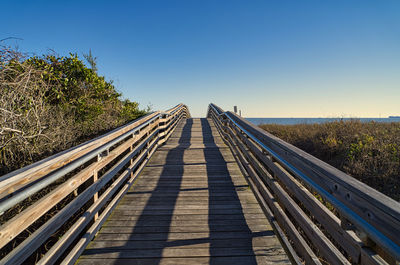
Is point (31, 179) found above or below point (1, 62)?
below

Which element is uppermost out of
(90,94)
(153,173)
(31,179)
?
(90,94)

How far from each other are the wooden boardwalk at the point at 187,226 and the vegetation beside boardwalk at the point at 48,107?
2.27m

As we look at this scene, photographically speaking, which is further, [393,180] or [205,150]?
[205,150]

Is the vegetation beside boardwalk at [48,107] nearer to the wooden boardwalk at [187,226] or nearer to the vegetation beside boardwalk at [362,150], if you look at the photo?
the wooden boardwalk at [187,226]

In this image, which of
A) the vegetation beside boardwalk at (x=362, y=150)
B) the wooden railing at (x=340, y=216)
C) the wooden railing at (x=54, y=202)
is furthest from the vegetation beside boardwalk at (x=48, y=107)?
the vegetation beside boardwalk at (x=362, y=150)

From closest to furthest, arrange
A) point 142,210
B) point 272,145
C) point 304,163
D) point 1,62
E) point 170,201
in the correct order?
point 304,163
point 272,145
point 142,210
point 170,201
point 1,62

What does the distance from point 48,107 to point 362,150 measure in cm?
885

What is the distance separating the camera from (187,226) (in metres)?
2.78

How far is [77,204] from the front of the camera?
2.21 metres

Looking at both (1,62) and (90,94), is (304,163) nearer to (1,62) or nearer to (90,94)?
(1,62)

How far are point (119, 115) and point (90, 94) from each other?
6.15 ft

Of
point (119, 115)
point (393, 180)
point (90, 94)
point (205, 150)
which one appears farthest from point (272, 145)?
point (119, 115)

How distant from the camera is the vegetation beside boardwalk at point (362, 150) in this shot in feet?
18.6

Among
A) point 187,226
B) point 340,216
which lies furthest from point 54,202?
point 340,216
